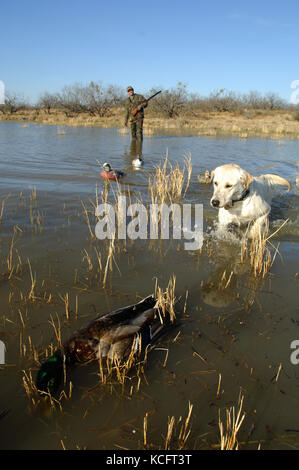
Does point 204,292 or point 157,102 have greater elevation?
point 157,102

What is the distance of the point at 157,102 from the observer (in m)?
40.1

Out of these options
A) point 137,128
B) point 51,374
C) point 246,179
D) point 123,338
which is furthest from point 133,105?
point 51,374

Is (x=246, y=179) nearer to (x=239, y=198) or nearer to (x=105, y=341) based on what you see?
(x=239, y=198)

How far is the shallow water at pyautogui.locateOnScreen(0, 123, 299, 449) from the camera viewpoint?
197 centimetres

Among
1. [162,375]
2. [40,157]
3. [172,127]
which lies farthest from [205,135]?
[162,375]

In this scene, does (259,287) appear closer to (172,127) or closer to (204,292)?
(204,292)

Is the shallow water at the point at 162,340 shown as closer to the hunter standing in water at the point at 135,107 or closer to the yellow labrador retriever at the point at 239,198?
the yellow labrador retriever at the point at 239,198

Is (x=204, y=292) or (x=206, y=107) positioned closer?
(x=204, y=292)

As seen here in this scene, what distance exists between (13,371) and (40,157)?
10.9 meters

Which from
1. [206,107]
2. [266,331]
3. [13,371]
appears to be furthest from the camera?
[206,107]

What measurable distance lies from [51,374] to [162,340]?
1.01m
